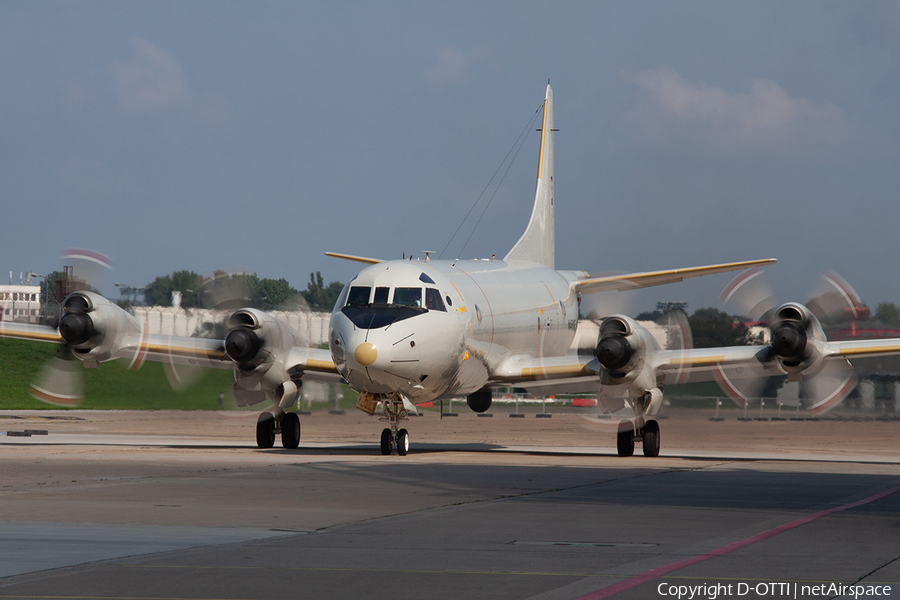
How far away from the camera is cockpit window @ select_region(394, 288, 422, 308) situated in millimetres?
21828

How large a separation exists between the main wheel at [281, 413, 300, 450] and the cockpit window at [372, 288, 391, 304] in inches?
186

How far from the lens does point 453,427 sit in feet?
128

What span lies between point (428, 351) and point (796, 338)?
7663 mm

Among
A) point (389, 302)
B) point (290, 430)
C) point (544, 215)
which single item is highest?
point (544, 215)

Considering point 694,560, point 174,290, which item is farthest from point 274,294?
point 694,560

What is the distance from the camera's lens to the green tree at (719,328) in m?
30.4

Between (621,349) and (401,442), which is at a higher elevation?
(621,349)

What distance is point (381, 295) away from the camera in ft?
71.5

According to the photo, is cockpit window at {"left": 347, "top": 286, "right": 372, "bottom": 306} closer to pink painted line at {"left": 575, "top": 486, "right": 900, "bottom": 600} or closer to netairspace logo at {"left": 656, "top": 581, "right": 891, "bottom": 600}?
pink painted line at {"left": 575, "top": 486, "right": 900, "bottom": 600}

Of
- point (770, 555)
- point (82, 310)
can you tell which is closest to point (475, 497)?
point (770, 555)

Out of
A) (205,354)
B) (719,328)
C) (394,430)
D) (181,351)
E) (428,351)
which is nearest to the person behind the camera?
(428,351)

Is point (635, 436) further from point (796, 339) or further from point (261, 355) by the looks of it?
point (261, 355)

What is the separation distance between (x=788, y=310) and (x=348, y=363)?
368 inches

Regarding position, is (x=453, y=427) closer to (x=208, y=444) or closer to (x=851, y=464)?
(x=208, y=444)
